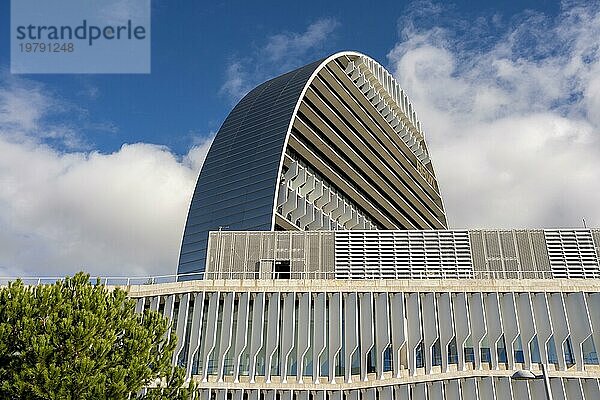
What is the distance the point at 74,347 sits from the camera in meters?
21.7

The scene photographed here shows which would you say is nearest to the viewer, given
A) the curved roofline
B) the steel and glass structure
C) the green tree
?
the green tree

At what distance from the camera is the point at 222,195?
57.5 m

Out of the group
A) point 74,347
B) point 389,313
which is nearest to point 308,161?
point 389,313

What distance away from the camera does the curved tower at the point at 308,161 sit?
5550 cm

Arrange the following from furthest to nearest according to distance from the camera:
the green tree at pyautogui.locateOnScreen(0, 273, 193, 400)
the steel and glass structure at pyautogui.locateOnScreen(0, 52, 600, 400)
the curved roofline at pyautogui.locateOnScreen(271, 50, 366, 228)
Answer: the curved roofline at pyautogui.locateOnScreen(271, 50, 366, 228) < the steel and glass structure at pyautogui.locateOnScreen(0, 52, 600, 400) < the green tree at pyautogui.locateOnScreen(0, 273, 193, 400)

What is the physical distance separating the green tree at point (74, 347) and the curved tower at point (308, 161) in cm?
2811

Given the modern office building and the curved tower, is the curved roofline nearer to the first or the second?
the curved tower

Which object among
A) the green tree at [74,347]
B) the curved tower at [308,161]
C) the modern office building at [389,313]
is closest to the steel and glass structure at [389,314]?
the modern office building at [389,313]

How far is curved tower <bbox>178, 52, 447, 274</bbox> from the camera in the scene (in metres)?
55.5

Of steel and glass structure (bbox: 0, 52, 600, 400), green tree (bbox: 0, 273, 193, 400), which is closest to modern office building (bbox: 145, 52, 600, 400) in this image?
steel and glass structure (bbox: 0, 52, 600, 400)

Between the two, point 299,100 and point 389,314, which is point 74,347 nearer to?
point 389,314

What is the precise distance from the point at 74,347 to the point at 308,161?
136 feet

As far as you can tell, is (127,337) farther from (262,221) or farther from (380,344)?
(262,221)

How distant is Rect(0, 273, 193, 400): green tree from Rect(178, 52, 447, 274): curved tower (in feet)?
92.2
